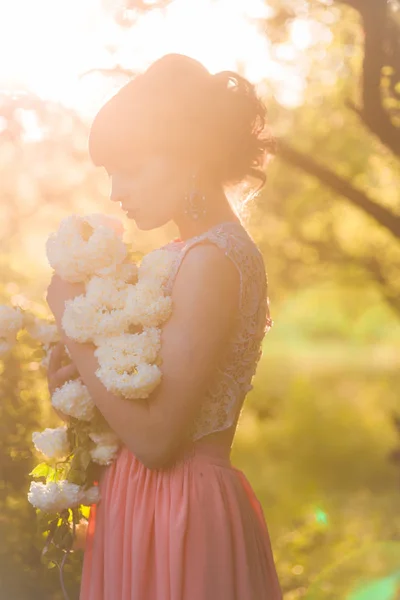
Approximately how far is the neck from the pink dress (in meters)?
0.07

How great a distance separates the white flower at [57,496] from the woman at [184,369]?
9cm

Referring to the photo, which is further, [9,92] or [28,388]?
[9,92]

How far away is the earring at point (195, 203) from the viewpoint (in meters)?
2.13

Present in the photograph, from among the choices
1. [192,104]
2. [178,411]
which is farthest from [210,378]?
[192,104]

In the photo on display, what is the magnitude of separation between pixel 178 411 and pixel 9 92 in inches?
134

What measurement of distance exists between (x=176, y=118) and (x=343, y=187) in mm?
4447

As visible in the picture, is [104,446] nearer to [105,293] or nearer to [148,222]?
[105,293]

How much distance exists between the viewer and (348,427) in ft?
76.0

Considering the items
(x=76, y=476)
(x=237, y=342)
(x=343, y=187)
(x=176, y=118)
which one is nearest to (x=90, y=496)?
(x=76, y=476)

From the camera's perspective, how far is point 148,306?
1.92 metres

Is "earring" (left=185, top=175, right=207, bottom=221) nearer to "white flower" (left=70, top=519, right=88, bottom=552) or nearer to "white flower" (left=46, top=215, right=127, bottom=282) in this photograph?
"white flower" (left=46, top=215, right=127, bottom=282)

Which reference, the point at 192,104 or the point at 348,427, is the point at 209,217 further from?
the point at 348,427

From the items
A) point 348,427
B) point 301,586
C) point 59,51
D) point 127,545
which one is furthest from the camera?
point 348,427

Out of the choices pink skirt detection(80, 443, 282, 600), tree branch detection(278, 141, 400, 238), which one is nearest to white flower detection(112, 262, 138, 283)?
pink skirt detection(80, 443, 282, 600)
